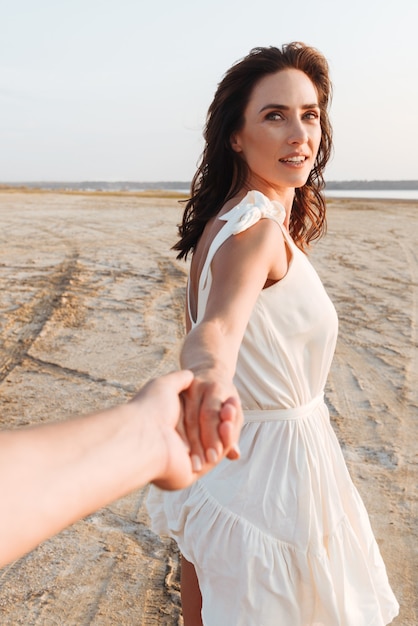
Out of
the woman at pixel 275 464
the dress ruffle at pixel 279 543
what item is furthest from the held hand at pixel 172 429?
the dress ruffle at pixel 279 543

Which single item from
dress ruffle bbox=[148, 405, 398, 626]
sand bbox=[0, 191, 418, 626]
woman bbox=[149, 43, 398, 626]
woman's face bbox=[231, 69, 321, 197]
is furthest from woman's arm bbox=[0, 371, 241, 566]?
sand bbox=[0, 191, 418, 626]

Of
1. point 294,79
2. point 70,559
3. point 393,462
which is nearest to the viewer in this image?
point 294,79

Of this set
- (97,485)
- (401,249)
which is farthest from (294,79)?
(401,249)

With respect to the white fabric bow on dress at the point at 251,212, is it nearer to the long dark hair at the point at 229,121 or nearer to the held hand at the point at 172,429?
the long dark hair at the point at 229,121

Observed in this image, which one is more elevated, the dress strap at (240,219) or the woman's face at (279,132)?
the woman's face at (279,132)

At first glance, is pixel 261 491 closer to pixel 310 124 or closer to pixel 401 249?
pixel 310 124

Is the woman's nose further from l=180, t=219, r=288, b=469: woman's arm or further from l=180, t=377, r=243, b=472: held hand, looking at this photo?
l=180, t=377, r=243, b=472: held hand

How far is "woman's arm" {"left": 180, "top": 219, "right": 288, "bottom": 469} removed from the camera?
116 centimetres

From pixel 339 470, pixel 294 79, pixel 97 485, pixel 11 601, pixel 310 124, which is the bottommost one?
pixel 11 601

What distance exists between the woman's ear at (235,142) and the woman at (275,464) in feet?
0.32

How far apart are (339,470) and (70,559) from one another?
173 centimetres

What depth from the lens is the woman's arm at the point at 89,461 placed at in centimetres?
91

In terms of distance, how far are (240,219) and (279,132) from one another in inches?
22.1

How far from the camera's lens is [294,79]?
7.38 ft
